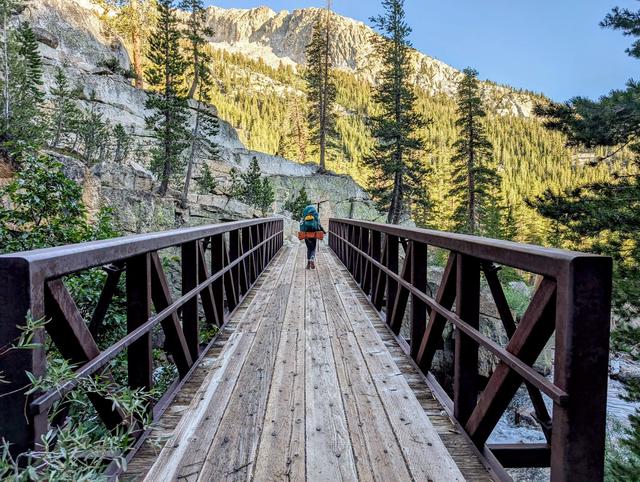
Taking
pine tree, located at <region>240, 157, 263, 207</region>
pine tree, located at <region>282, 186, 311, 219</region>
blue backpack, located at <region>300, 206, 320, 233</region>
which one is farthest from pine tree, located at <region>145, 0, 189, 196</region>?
blue backpack, located at <region>300, 206, 320, 233</region>

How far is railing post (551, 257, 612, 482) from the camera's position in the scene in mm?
1310

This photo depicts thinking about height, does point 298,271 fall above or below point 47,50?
below

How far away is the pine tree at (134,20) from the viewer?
38.5 meters

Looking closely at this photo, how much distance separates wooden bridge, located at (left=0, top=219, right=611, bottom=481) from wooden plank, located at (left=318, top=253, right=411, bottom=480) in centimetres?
1

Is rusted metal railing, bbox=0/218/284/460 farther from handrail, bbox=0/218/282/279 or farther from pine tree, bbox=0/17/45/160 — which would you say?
pine tree, bbox=0/17/45/160

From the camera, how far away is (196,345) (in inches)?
128

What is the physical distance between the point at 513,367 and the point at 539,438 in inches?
364

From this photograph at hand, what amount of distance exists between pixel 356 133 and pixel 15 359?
3557 inches

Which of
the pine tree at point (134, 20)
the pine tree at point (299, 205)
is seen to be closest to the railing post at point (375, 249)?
the pine tree at point (299, 205)

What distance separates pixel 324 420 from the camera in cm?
234

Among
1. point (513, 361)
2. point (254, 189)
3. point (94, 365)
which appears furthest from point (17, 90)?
point (513, 361)

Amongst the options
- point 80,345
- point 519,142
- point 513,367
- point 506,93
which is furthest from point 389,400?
point 506,93

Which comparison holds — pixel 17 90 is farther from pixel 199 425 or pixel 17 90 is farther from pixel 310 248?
pixel 199 425

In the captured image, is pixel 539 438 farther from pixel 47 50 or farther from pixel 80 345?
pixel 47 50
